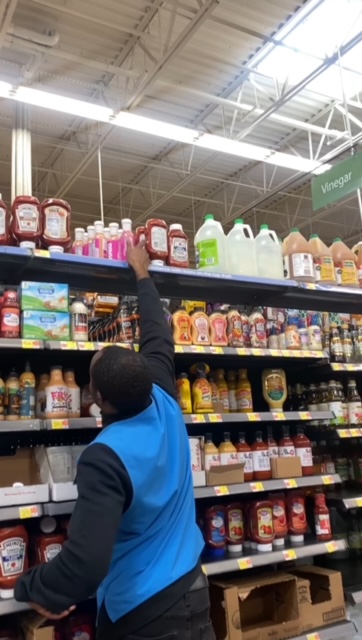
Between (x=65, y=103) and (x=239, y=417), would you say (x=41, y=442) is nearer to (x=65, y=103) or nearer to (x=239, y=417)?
(x=239, y=417)

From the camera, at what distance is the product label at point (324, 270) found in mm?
3689

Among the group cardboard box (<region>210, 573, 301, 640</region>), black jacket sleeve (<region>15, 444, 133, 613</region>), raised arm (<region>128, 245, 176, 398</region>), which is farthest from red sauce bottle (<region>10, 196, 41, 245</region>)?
cardboard box (<region>210, 573, 301, 640</region>)

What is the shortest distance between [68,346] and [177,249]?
839mm

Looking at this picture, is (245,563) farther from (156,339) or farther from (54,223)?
(54,223)

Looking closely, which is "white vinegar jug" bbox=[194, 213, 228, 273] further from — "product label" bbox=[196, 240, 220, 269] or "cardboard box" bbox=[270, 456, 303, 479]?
"cardboard box" bbox=[270, 456, 303, 479]

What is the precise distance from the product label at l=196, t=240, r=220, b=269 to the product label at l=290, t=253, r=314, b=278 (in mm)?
573

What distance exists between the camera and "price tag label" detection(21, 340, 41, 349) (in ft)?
8.96

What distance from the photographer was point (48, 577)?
1.59m

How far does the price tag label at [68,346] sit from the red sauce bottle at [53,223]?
495 mm

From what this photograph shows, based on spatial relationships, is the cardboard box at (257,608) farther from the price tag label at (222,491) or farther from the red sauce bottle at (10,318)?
the red sauce bottle at (10,318)

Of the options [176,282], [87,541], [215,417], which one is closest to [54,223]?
[176,282]

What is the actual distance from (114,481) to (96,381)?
357mm

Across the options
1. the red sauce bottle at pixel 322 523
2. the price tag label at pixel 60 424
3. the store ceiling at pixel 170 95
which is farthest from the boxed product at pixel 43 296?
the store ceiling at pixel 170 95

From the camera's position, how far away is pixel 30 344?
9.02ft
